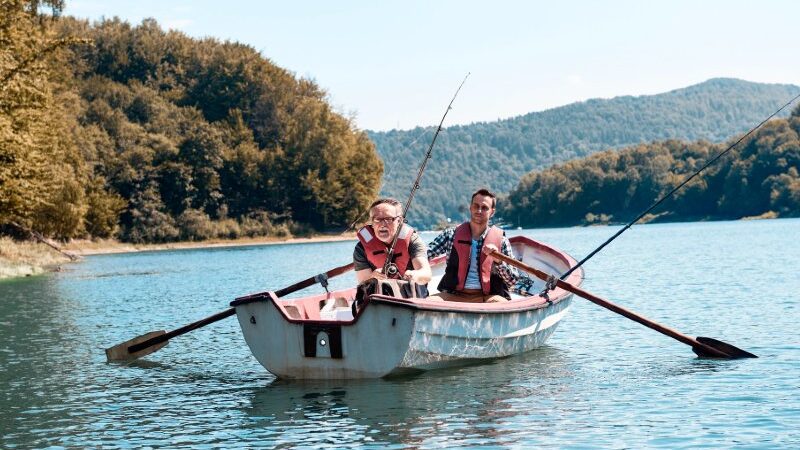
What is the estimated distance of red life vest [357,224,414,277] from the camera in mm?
13422

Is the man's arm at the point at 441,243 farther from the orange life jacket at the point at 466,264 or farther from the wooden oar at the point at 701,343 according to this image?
the wooden oar at the point at 701,343

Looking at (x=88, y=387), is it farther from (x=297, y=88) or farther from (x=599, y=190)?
(x=599, y=190)

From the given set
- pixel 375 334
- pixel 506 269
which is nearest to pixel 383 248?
pixel 375 334

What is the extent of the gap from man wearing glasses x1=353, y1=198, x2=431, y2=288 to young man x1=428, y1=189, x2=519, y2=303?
110cm

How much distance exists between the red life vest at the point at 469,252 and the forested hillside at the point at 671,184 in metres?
116

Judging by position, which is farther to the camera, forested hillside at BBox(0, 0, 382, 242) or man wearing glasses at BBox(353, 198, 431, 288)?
forested hillside at BBox(0, 0, 382, 242)

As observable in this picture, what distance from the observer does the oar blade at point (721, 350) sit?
1470 cm

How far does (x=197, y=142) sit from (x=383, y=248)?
280ft

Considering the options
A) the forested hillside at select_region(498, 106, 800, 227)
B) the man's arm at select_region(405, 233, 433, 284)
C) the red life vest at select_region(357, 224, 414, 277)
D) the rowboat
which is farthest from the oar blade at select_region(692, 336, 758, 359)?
the forested hillside at select_region(498, 106, 800, 227)

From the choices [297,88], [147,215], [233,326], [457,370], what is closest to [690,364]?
[457,370]

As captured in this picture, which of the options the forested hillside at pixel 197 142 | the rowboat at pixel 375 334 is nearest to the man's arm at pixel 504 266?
the rowboat at pixel 375 334

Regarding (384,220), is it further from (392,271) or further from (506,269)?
(506,269)

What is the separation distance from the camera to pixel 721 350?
1475cm

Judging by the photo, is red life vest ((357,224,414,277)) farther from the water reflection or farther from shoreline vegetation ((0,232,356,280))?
shoreline vegetation ((0,232,356,280))
